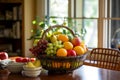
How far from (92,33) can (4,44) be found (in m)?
1.50

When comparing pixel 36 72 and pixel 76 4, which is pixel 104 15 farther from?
pixel 36 72

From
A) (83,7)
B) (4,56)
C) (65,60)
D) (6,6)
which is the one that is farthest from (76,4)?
(65,60)

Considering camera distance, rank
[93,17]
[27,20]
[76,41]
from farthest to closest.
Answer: [27,20], [93,17], [76,41]

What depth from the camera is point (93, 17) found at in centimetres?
350

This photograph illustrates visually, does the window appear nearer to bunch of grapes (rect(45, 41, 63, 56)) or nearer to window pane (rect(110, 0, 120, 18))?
window pane (rect(110, 0, 120, 18))

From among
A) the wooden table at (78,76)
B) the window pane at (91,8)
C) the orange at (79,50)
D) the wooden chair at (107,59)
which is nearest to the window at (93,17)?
the window pane at (91,8)

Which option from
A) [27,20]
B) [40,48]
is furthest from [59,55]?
[27,20]

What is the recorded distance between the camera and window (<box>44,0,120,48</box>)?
3322 millimetres

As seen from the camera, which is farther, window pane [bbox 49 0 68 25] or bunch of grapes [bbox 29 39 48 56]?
window pane [bbox 49 0 68 25]

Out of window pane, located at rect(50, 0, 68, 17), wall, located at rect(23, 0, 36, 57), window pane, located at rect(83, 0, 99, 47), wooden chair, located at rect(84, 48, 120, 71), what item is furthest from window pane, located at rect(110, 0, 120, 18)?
wall, located at rect(23, 0, 36, 57)

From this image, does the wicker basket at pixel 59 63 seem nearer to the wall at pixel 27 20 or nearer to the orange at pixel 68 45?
the orange at pixel 68 45

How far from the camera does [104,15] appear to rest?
11.0 ft

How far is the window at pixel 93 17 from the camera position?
3.32 meters

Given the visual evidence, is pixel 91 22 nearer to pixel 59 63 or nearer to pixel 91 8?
pixel 91 8
